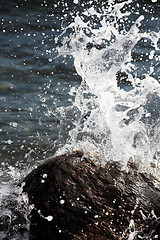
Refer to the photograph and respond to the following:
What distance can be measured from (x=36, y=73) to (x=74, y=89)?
1065 millimetres

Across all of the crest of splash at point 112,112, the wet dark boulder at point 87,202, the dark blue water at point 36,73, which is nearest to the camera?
the wet dark boulder at point 87,202

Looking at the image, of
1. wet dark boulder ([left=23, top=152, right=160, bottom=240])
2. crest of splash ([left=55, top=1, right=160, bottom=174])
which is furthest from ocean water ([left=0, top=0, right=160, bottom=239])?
wet dark boulder ([left=23, top=152, right=160, bottom=240])

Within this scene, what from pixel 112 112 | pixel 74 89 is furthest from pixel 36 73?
pixel 112 112

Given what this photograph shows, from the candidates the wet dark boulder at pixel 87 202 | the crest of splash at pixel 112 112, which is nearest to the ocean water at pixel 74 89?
the crest of splash at pixel 112 112

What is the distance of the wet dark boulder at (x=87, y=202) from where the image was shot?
10.1ft

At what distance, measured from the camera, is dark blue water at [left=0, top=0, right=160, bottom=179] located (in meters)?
5.37

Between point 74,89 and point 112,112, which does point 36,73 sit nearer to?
point 74,89

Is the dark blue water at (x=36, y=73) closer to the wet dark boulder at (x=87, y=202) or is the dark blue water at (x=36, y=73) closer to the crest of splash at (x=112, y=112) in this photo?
the crest of splash at (x=112, y=112)

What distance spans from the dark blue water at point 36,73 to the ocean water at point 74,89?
15mm

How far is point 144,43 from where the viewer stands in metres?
9.50

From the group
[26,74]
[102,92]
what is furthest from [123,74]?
[102,92]

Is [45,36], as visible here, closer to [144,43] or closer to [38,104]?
[144,43]

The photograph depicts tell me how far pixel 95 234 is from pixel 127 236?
28 centimetres

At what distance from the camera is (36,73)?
7590mm
